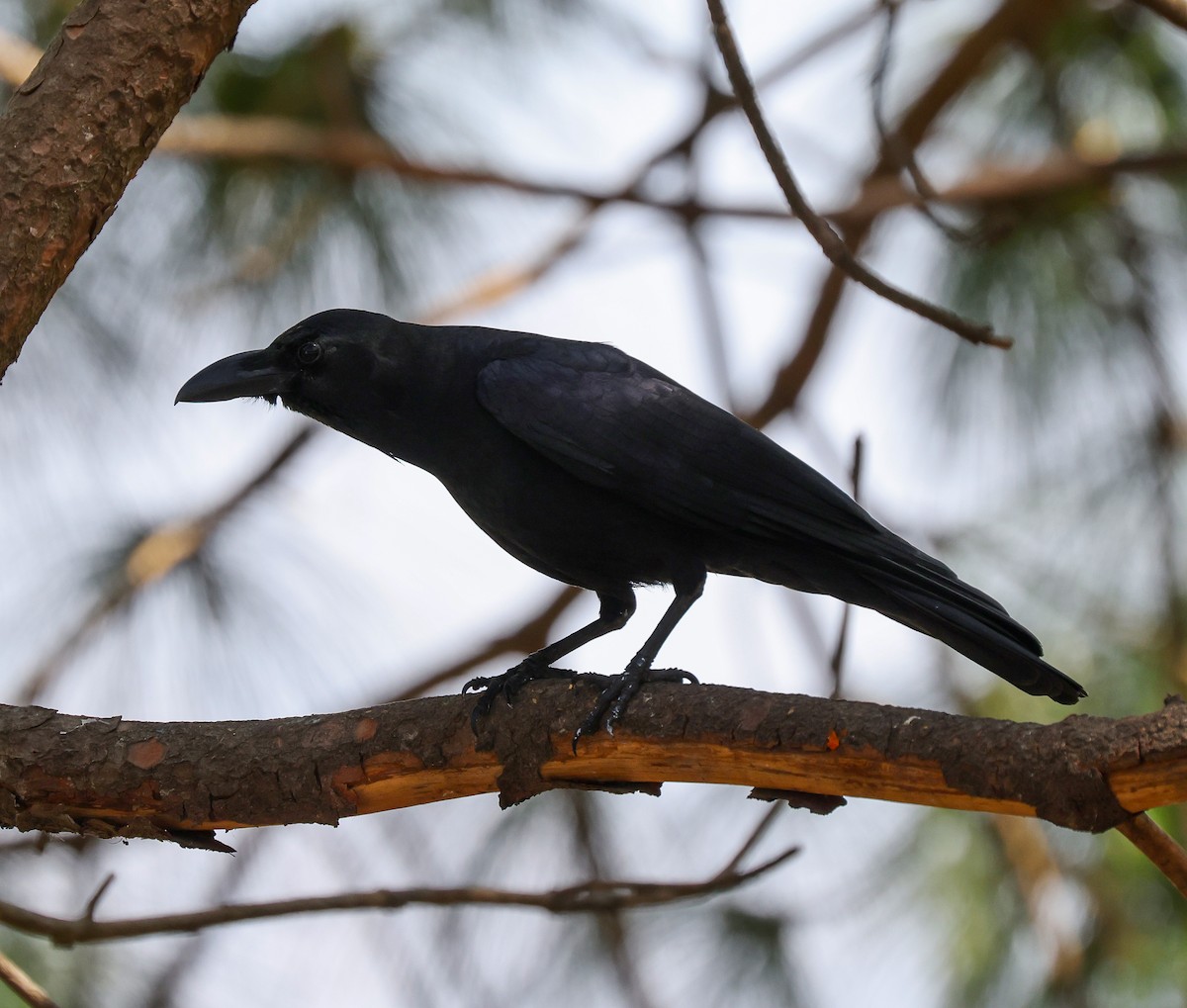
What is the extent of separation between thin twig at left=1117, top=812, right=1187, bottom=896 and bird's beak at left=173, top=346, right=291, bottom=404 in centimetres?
221

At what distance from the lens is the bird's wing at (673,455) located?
3.15m

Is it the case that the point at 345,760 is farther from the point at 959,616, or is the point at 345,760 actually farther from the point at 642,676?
the point at 959,616

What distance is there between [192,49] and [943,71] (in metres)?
3.24

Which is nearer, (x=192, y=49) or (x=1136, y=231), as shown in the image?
(x=192, y=49)

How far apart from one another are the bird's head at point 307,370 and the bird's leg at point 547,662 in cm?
81

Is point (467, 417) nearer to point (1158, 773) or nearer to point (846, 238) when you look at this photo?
point (1158, 773)

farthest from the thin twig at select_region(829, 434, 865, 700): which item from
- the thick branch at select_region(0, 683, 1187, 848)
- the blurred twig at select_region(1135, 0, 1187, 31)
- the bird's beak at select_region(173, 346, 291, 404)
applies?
the bird's beak at select_region(173, 346, 291, 404)

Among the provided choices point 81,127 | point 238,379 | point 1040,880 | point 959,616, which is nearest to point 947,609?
point 959,616

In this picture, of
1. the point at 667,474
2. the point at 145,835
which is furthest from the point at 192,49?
the point at 145,835

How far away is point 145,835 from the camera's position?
2828 mm

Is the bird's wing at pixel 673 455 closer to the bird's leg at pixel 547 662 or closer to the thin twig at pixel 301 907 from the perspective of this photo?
the bird's leg at pixel 547 662

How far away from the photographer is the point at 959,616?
9.64ft

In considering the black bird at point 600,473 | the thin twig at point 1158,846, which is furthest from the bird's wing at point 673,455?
the thin twig at point 1158,846

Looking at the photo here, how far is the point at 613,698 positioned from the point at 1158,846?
107 cm
